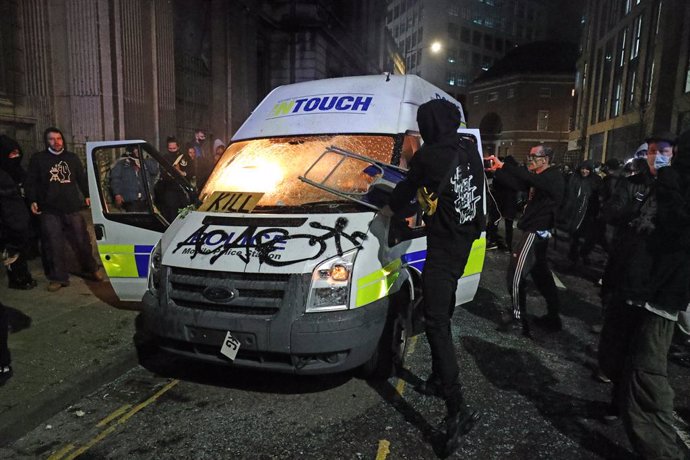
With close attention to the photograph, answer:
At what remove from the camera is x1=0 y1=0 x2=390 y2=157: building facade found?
8242mm

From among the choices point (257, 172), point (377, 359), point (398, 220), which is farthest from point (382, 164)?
point (377, 359)

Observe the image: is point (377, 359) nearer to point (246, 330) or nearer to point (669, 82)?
point (246, 330)

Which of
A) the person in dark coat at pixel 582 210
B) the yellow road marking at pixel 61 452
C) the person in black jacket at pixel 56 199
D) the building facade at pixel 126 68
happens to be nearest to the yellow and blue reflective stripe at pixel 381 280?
the yellow road marking at pixel 61 452

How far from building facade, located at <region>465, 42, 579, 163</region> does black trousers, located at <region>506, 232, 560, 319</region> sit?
2118 inches

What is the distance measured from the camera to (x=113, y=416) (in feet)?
11.0

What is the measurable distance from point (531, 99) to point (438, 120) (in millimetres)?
59956

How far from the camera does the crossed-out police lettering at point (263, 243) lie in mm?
3234

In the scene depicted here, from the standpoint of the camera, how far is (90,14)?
8.47m

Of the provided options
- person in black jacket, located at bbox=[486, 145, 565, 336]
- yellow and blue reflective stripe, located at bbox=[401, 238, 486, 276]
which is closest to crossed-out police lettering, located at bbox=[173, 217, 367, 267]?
yellow and blue reflective stripe, located at bbox=[401, 238, 486, 276]

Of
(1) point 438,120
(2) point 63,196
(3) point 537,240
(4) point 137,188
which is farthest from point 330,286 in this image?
(2) point 63,196

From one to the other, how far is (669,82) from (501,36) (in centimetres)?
7179

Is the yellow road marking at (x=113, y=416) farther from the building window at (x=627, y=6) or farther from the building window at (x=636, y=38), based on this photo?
the building window at (x=627, y=6)

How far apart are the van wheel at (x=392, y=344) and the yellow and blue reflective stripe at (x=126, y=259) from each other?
2428 millimetres

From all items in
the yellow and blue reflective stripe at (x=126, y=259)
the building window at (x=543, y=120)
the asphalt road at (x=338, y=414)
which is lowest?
the asphalt road at (x=338, y=414)
